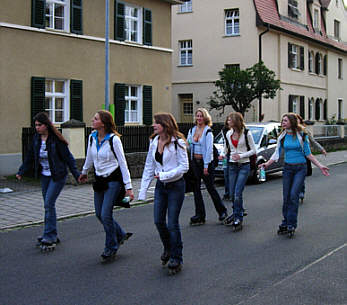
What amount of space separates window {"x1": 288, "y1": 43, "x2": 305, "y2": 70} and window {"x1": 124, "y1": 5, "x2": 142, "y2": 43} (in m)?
15.7

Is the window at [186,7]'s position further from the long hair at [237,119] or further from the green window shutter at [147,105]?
the long hair at [237,119]

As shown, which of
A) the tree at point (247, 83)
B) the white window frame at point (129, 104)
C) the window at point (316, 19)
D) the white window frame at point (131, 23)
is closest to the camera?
the white window frame at point (131, 23)

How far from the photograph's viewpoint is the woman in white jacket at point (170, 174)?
6043 mm

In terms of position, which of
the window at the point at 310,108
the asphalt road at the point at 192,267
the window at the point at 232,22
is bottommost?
the asphalt road at the point at 192,267

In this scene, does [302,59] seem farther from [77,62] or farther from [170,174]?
[170,174]

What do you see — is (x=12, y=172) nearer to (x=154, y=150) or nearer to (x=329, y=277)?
(x=154, y=150)

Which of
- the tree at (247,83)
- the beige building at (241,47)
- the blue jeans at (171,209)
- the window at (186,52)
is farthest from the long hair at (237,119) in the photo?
the window at (186,52)

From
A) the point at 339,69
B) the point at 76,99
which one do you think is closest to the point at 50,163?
the point at 76,99

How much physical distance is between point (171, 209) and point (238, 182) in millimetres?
2709

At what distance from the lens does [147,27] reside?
72.8ft

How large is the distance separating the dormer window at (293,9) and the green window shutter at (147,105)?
17.1 m

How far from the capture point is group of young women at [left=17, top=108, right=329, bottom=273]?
6.11 meters

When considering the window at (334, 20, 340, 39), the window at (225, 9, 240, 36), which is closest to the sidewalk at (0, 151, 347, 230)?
the window at (225, 9, 240, 36)

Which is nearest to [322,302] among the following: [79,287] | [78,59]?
[79,287]
